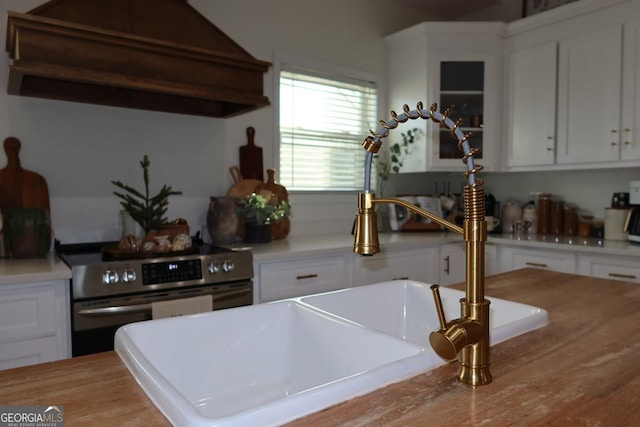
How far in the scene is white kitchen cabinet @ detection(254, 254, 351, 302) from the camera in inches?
87.1

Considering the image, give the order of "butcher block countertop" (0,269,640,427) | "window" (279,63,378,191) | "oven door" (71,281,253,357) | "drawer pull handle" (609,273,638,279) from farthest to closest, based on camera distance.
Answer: "window" (279,63,378,191) < "drawer pull handle" (609,273,638,279) < "oven door" (71,281,253,357) < "butcher block countertop" (0,269,640,427)

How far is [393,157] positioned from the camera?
3.39 m

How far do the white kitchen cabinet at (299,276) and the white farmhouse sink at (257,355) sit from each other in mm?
1077

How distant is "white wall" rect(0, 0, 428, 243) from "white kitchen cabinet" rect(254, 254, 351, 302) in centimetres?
69

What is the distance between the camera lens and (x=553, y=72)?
2971mm

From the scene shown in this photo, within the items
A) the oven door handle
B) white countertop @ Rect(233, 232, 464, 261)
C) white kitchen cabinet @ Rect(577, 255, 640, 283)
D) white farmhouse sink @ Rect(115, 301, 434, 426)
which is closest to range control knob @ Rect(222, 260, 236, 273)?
white countertop @ Rect(233, 232, 464, 261)

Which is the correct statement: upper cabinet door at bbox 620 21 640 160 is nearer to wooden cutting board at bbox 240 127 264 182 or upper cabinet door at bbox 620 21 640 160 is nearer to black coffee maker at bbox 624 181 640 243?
black coffee maker at bbox 624 181 640 243

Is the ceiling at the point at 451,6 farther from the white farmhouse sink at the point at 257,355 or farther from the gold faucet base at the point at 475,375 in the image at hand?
the gold faucet base at the point at 475,375

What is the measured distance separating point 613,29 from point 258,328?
9.10 feet

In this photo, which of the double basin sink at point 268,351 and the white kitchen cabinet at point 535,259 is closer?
the double basin sink at point 268,351

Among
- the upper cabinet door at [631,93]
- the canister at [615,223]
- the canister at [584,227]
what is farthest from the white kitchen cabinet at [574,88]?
the canister at [584,227]

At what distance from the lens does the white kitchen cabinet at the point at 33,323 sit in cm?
161

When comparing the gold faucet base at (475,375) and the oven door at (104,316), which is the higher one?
the gold faucet base at (475,375)

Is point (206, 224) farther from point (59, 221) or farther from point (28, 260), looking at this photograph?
point (28, 260)
